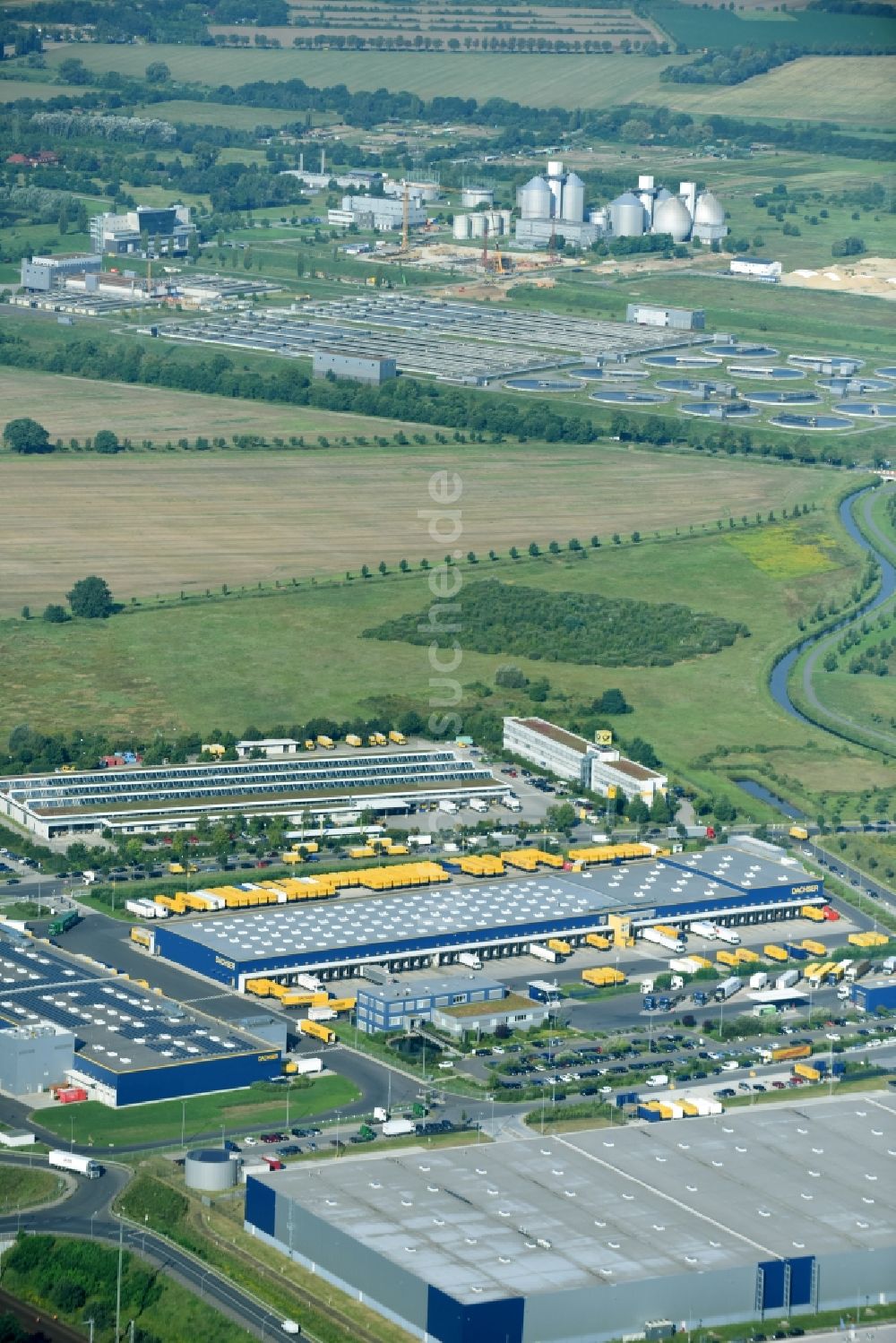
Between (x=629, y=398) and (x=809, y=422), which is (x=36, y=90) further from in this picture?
(x=809, y=422)

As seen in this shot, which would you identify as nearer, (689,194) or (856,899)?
(856,899)

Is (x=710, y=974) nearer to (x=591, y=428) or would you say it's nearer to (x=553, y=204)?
(x=591, y=428)

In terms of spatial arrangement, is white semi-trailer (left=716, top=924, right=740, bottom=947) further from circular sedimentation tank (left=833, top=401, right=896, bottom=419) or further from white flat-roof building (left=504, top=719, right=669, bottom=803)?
circular sedimentation tank (left=833, top=401, right=896, bottom=419)

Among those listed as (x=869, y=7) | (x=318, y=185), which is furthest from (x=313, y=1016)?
(x=318, y=185)

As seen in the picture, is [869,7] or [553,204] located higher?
[869,7]

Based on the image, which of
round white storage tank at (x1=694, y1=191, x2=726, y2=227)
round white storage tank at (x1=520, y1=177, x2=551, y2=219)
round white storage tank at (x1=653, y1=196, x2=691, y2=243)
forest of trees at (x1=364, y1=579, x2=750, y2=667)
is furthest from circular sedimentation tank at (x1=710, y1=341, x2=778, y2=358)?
forest of trees at (x1=364, y1=579, x2=750, y2=667)

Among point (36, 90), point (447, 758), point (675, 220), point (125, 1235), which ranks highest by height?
point (36, 90)

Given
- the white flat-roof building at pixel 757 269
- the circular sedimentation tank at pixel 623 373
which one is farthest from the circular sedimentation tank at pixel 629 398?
the white flat-roof building at pixel 757 269

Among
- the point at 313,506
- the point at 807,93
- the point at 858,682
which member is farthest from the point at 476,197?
the point at 858,682
